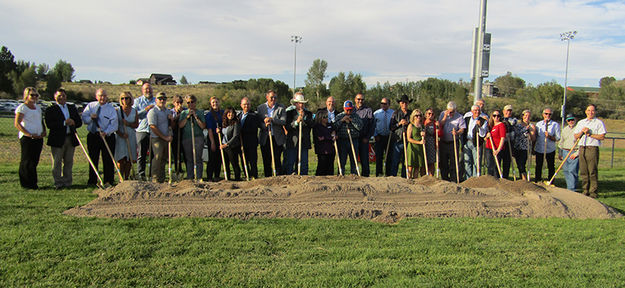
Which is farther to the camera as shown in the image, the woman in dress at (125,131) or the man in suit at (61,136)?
the woman in dress at (125,131)

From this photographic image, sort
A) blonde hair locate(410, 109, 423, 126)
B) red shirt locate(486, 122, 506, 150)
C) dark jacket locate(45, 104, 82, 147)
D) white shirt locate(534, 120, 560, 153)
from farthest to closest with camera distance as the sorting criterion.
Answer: white shirt locate(534, 120, 560, 153), blonde hair locate(410, 109, 423, 126), red shirt locate(486, 122, 506, 150), dark jacket locate(45, 104, 82, 147)

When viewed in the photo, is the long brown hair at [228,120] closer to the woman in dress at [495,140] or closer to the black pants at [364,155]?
the black pants at [364,155]

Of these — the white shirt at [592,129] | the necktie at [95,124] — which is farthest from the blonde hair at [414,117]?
the necktie at [95,124]

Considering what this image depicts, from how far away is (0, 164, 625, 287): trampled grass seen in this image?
4.35 m

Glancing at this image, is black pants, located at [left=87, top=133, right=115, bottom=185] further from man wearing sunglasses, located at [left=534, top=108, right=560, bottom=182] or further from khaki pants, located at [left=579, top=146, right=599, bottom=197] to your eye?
khaki pants, located at [left=579, top=146, right=599, bottom=197]

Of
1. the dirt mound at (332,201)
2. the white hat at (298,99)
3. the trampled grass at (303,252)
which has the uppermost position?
the white hat at (298,99)

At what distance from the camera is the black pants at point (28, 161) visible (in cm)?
818

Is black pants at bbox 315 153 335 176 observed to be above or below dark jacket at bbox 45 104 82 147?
below

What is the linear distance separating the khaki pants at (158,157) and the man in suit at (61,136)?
58.0 inches

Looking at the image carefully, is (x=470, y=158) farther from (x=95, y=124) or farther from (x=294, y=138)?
(x=95, y=124)

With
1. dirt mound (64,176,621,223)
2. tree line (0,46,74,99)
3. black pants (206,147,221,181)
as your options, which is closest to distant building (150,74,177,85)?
tree line (0,46,74,99)

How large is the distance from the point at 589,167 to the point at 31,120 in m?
11.0

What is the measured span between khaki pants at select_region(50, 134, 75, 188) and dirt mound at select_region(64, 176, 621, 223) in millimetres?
1683

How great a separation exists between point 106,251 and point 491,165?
8.20m
